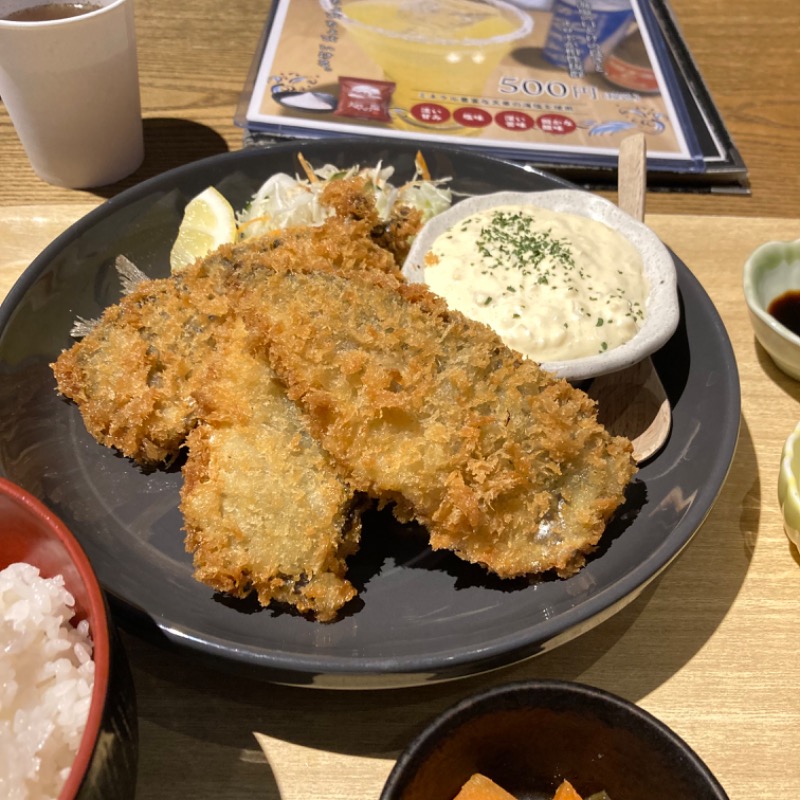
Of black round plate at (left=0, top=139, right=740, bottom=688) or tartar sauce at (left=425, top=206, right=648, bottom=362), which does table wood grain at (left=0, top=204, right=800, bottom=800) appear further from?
tartar sauce at (left=425, top=206, right=648, bottom=362)

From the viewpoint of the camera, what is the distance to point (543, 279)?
208 centimetres

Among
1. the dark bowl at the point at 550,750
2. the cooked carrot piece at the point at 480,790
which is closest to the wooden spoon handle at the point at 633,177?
the dark bowl at the point at 550,750

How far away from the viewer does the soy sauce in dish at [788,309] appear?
7.36ft

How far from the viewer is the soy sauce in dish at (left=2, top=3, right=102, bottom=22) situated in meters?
2.47

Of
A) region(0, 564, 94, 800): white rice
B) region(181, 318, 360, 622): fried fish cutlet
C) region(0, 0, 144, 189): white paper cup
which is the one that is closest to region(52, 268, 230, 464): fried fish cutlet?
region(181, 318, 360, 622): fried fish cutlet

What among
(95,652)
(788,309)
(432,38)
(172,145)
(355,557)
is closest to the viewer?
(95,652)

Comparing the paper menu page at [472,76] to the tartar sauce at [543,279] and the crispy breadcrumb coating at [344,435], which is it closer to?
the tartar sauce at [543,279]

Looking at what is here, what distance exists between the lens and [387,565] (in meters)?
1.66

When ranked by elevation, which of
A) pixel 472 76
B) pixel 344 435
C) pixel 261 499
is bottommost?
pixel 261 499

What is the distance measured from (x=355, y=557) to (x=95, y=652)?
27.0 inches

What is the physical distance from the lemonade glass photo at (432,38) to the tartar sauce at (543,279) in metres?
1.15

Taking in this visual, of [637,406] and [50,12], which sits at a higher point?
[50,12]

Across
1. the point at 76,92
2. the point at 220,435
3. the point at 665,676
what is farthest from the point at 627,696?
the point at 76,92

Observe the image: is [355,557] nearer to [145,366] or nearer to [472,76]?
[145,366]
